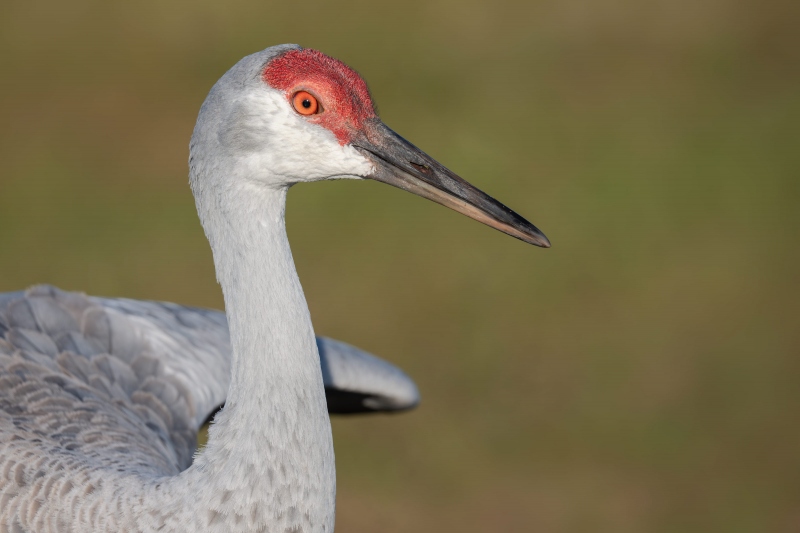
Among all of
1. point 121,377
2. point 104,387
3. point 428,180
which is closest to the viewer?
point 428,180

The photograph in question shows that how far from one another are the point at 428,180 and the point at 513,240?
4.68 m

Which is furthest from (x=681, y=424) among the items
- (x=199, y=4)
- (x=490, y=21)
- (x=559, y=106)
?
(x=199, y=4)

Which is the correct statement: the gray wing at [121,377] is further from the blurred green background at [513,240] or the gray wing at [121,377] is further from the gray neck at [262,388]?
the blurred green background at [513,240]

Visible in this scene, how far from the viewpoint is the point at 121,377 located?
3.13m

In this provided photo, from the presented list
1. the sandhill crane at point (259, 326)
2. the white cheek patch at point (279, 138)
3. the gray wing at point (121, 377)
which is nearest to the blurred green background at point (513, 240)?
the gray wing at point (121, 377)

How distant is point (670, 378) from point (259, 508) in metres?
3.97

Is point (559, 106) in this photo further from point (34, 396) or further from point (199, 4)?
point (34, 396)

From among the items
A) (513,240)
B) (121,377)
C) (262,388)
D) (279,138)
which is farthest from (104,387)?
(513,240)

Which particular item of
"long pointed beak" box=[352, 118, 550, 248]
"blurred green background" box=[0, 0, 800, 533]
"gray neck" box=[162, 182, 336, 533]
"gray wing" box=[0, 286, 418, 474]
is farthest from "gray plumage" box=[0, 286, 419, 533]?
"blurred green background" box=[0, 0, 800, 533]

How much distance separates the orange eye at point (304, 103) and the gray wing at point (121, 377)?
976mm

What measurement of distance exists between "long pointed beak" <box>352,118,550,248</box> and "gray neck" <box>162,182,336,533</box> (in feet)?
0.83

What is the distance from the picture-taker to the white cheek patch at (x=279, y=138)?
2.22m

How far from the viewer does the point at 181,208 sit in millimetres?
7047

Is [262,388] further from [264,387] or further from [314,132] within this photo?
[314,132]
